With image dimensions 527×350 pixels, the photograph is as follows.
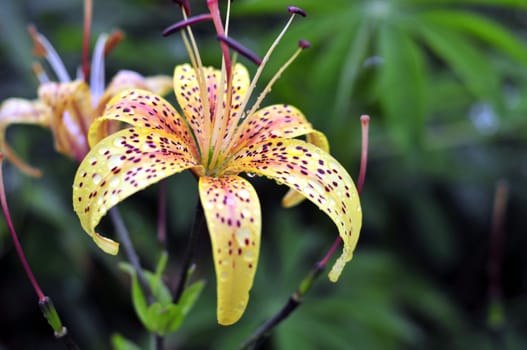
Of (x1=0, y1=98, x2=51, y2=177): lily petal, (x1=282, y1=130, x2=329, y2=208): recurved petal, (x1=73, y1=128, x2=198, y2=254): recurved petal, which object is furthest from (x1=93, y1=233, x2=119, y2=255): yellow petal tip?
(x1=0, y1=98, x2=51, y2=177): lily petal

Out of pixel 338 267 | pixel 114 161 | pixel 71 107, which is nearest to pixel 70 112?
pixel 71 107

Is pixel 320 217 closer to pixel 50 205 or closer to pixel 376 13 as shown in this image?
pixel 376 13

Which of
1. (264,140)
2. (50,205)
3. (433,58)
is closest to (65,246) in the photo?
(50,205)

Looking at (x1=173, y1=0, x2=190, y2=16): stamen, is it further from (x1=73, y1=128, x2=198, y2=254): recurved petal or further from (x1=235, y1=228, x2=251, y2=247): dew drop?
(x1=235, y1=228, x2=251, y2=247): dew drop

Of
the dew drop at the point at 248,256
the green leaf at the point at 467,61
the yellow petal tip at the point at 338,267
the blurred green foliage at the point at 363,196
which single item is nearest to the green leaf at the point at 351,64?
the blurred green foliage at the point at 363,196

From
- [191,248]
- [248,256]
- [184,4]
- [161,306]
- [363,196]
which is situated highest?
[184,4]

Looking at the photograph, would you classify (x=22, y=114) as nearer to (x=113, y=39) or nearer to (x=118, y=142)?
(x=113, y=39)

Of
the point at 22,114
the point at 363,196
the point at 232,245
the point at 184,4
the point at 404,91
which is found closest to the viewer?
the point at 232,245

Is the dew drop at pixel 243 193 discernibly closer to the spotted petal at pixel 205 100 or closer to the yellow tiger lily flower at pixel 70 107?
the spotted petal at pixel 205 100
